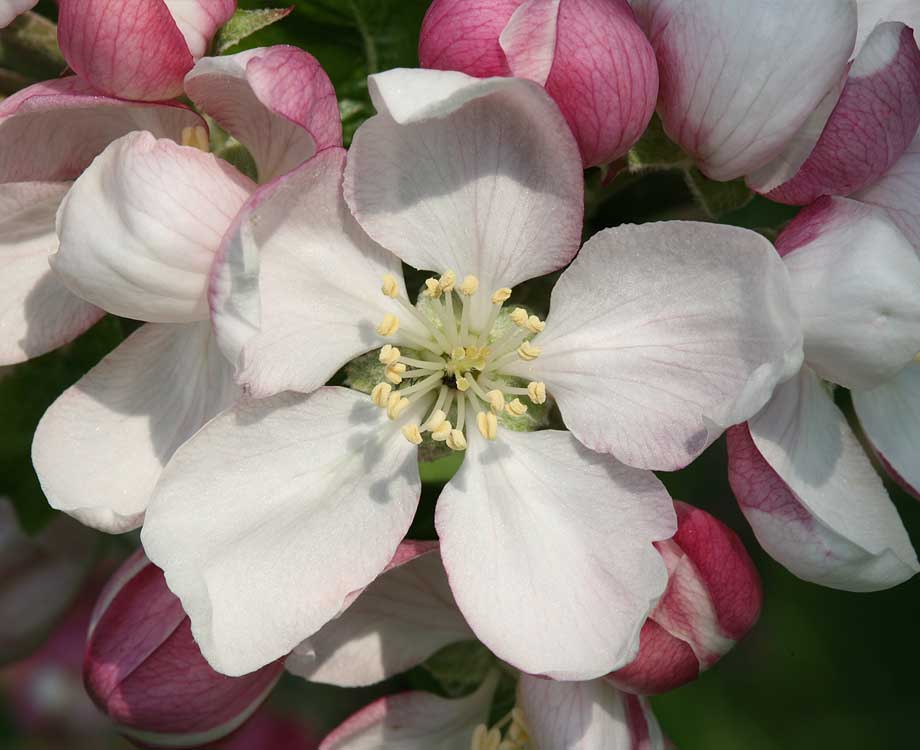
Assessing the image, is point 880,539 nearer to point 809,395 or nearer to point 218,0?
point 809,395

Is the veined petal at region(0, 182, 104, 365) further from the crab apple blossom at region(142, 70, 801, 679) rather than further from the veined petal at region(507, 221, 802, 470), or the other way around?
the veined petal at region(507, 221, 802, 470)

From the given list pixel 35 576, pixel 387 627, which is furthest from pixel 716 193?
pixel 35 576

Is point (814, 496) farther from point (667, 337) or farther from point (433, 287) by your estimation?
point (433, 287)

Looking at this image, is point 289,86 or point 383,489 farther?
point 383,489

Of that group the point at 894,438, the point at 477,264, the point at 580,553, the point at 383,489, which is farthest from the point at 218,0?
the point at 894,438

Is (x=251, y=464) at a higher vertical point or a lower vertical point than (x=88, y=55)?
lower

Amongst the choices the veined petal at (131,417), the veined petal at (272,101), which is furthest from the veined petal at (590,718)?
the veined petal at (272,101)

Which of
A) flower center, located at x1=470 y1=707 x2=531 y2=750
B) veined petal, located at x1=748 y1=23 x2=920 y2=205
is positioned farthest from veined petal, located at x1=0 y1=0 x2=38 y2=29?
flower center, located at x1=470 y1=707 x2=531 y2=750
